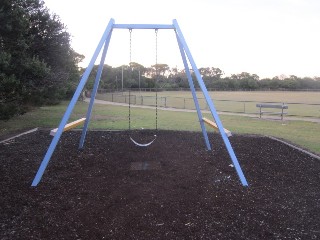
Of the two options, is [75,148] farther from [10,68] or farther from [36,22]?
[36,22]

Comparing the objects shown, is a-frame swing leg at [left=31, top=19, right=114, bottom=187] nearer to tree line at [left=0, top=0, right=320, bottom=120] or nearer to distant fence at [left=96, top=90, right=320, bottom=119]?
tree line at [left=0, top=0, right=320, bottom=120]

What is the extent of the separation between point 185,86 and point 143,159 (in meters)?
46.4

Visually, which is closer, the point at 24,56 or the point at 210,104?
the point at 210,104

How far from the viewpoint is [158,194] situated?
5.19m

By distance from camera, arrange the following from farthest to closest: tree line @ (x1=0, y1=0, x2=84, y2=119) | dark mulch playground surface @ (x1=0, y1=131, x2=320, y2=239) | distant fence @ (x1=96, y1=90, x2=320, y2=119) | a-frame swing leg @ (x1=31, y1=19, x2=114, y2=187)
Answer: distant fence @ (x1=96, y1=90, x2=320, y2=119)
tree line @ (x1=0, y1=0, x2=84, y2=119)
a-frame swing leg @ (x1=31, y1=19, x2=114, y2=187)
dark mulch playground surface @ (x1=0, y1=131, x2=320, y2=239)

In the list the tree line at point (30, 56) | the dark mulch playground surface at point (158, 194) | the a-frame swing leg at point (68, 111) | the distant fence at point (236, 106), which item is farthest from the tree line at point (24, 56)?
the distant fence at point (236, 106)

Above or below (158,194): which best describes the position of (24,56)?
above

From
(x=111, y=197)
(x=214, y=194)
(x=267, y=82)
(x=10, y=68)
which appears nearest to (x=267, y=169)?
(x=214, y=194)

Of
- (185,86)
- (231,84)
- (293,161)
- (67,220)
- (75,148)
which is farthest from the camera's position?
(231,84)

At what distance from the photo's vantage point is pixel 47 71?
12562mm

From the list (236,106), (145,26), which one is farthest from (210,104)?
(236,106)

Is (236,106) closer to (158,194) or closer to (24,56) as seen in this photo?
(24,56)

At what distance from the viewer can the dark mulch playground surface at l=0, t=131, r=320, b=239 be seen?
158 inches

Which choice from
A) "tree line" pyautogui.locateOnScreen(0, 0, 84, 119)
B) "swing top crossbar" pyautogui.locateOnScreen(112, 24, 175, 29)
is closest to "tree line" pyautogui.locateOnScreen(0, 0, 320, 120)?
"tree line" pyautogui.locateOnScreen(0, 0, 84, 119)
